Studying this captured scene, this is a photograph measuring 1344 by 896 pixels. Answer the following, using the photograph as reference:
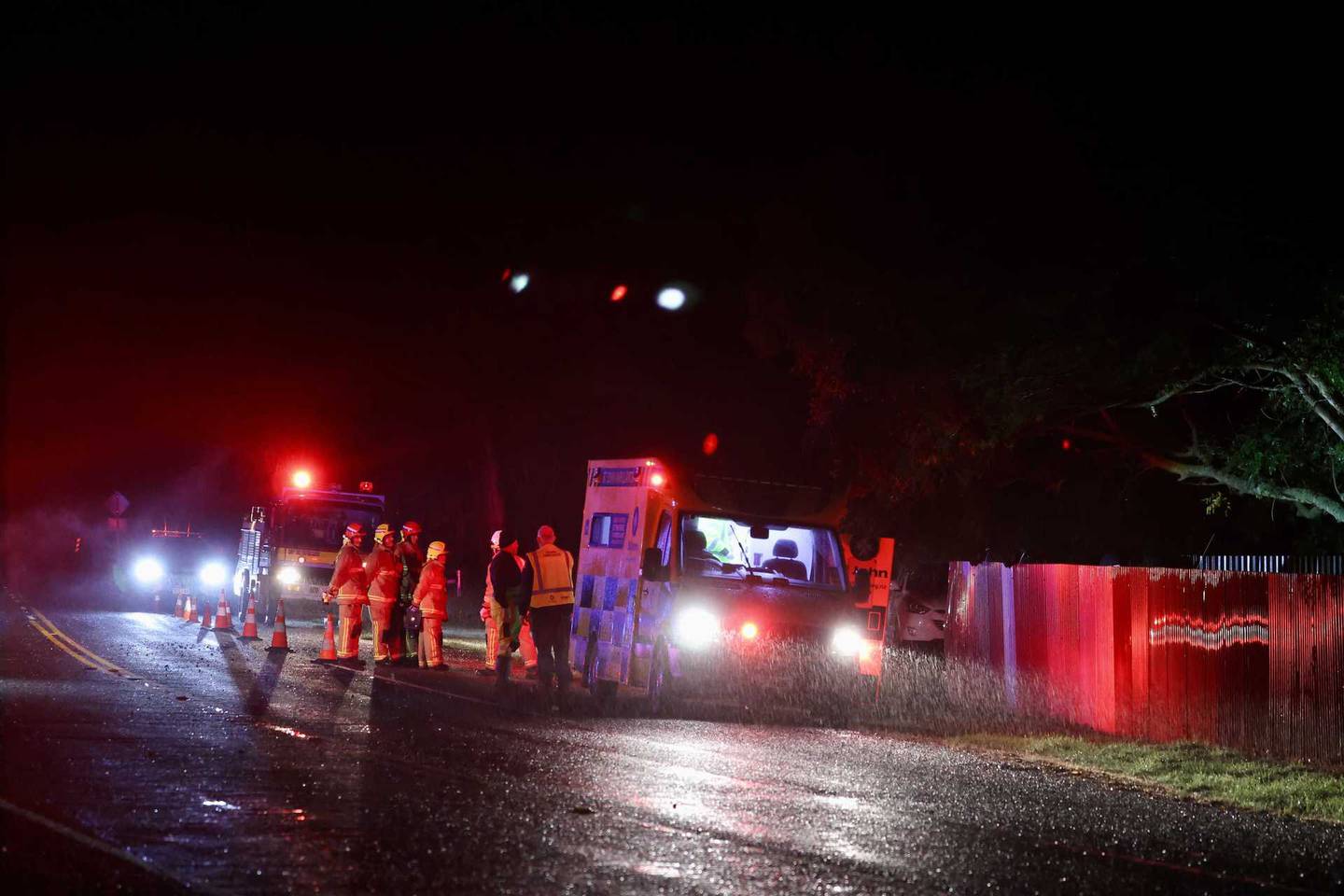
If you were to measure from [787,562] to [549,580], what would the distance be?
2.54 m

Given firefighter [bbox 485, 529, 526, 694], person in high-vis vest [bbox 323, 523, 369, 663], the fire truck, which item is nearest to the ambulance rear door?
firefighter [bbox 485, 529, 526, 694]

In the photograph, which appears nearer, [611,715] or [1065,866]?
[1065,866]

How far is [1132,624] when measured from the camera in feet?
49.4

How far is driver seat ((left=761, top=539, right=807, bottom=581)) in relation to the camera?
15359 millimetres

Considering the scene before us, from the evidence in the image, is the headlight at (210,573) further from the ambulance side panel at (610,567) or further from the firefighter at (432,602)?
the ambulance side panel at (610,567)

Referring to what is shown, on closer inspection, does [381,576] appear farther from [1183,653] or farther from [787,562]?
[1183,653]

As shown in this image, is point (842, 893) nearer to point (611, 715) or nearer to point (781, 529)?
point (611, 715)

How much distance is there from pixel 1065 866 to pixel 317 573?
2153 cm

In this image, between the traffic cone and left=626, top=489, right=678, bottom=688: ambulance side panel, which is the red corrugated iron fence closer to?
left=626, top=489, right=678, bottom=688: ambulance side panel

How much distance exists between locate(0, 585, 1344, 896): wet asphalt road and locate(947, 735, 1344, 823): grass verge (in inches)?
24.3

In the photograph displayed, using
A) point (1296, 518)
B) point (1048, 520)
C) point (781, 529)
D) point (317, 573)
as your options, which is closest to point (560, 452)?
point (317, 573)

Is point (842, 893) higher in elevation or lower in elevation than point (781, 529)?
lower

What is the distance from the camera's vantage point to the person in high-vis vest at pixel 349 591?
18156mm

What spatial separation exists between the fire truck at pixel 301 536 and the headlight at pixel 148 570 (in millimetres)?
7843
